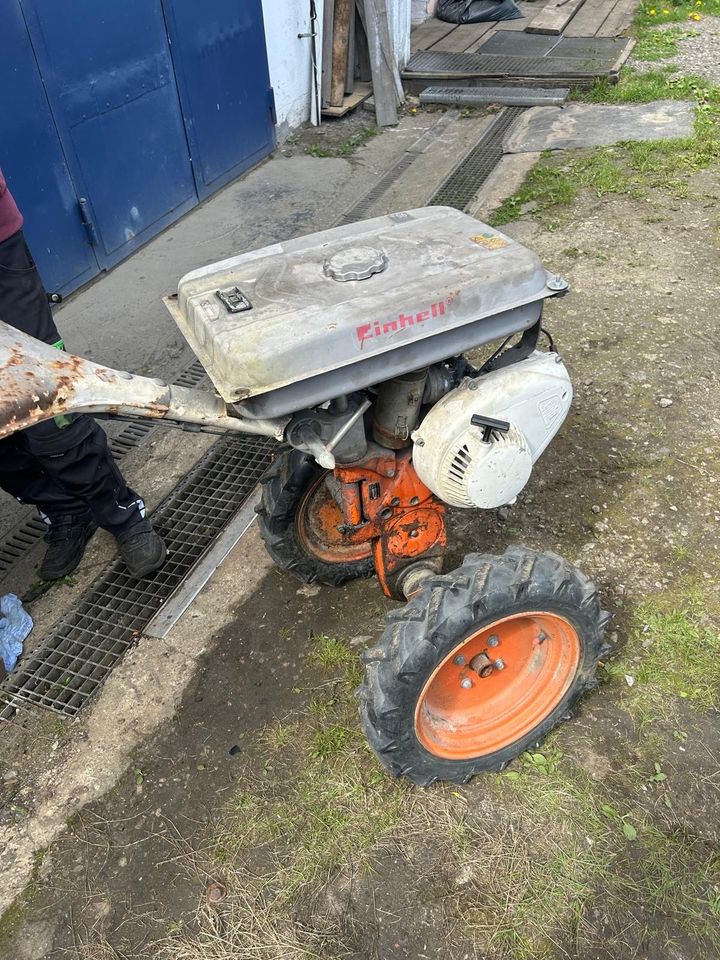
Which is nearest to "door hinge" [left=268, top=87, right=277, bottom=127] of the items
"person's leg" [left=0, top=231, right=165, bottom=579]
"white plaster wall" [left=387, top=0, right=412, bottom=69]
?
"white plaster wall" [left=387, top=0, right=412, bottom=69]

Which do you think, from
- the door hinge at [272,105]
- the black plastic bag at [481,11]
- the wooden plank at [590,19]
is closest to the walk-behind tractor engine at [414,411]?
the door hinge at [272,105]

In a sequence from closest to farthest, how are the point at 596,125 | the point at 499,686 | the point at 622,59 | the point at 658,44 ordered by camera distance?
1. the point at 499,686
2. the point at 596,125
3. the point at 622,59
4. the point at 658,44

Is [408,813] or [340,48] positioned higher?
[340,48]

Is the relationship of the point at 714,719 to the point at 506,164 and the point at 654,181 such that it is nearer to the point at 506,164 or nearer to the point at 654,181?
the point at 654,181

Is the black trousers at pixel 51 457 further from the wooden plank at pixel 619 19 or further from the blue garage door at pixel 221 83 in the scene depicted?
the wooden plank at pixel 619 19

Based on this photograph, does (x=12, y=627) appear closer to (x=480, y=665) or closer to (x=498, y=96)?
(x=480, y=665)

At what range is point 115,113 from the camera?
439cm

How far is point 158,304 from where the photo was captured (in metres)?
4.27

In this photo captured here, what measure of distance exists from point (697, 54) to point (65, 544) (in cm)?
830

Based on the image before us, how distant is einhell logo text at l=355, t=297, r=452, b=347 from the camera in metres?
1.56

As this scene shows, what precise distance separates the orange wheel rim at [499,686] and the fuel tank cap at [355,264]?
3.30ft

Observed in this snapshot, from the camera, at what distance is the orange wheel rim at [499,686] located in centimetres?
195

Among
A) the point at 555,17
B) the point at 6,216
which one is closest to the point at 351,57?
the point at 555,17

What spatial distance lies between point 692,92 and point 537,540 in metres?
5.83
